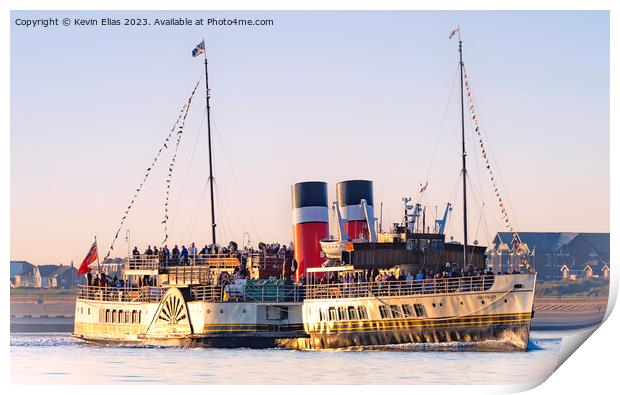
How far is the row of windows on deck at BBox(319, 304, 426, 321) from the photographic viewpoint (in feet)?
165

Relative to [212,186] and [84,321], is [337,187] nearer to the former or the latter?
[212,186]

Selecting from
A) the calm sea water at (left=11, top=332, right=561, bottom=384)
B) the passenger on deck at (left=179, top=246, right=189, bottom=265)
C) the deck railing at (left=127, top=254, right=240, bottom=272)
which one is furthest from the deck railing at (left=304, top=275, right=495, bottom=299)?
the passenger on deck at (left=179, top=246, right=189, bottom=265)

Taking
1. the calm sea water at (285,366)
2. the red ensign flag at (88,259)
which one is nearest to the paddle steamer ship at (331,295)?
the calm sea water at (285,366)

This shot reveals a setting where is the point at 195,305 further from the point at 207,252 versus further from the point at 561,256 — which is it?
the point at 561,256

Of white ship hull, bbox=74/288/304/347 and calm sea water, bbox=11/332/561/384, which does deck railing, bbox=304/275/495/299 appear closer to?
white ship hull, bbox=74/288/304/347

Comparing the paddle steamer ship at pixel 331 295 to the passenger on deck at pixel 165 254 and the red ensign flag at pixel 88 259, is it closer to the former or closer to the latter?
the passenger on deck at pixel 165 254

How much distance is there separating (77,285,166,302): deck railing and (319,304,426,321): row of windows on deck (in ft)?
22.9

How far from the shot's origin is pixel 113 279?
6084 centimetres

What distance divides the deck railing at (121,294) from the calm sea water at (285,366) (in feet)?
10.8

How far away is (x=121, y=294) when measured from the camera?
5916 cm

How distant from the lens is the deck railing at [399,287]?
4928cm
